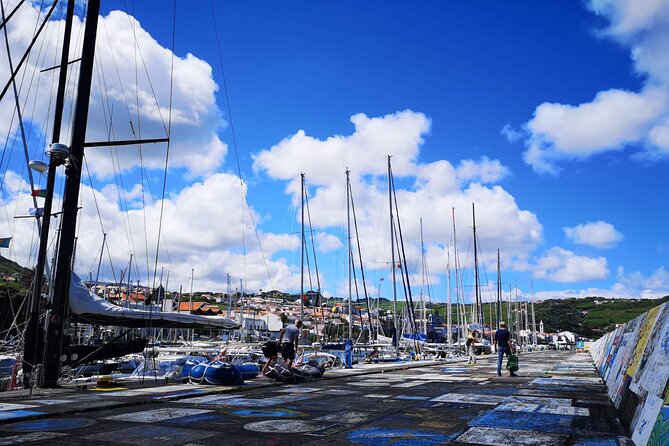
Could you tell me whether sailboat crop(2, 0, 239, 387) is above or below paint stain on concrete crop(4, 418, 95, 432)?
above

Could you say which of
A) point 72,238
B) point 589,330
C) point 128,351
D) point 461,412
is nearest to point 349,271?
point 128,351

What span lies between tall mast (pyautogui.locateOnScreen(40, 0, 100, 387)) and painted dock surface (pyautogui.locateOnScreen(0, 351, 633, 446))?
1.21 m

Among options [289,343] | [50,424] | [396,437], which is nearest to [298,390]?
[289,343]

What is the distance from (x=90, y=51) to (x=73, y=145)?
2.84 m

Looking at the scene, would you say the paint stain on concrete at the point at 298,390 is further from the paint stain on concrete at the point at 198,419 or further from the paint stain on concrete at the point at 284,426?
the paint stain on concrete at the point at 284,426

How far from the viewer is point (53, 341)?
41.8 ft

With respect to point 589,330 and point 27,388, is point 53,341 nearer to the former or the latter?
point 27,388

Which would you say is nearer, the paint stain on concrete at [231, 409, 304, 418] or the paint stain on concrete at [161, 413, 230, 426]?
the paint stain on concrete at [161, 413, 230, 426]

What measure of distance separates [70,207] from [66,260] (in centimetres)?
145

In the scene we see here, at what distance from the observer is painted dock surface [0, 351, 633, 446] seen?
6.50m

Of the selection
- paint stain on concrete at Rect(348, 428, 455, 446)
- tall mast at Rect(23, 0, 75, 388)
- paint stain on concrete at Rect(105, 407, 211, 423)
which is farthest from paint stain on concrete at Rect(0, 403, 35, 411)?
paint stain on concrete at Rect(348, 428, 455, 446)

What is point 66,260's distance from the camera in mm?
12922

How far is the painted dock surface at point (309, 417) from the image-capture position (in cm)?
650

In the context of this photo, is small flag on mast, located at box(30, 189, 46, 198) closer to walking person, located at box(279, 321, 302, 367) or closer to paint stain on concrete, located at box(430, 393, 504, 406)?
walking person, located at box(279, 321, 302, 367)
